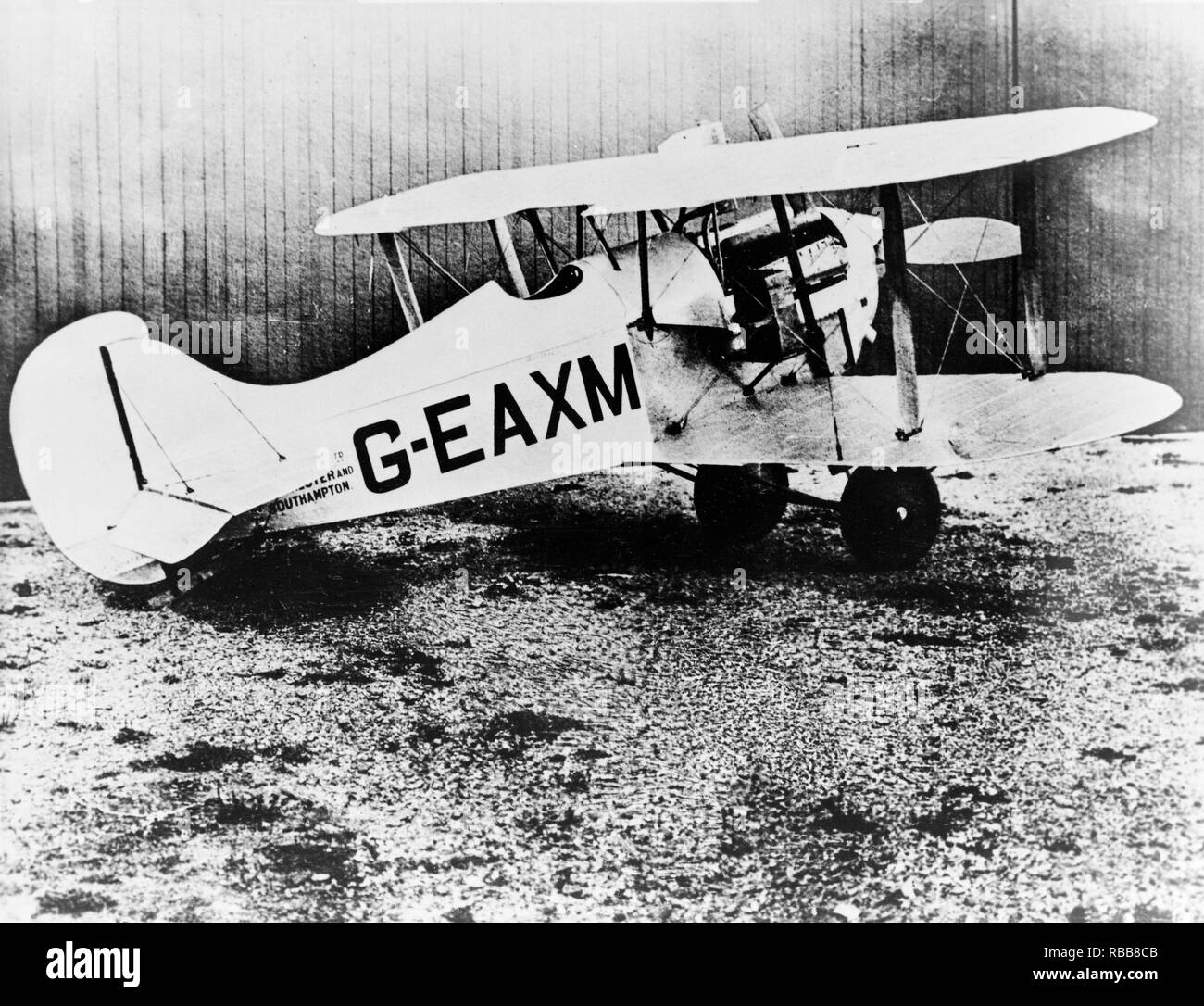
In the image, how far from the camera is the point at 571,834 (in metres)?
3.85

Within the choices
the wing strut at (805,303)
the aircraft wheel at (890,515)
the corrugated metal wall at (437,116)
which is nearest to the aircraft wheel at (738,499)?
the aircraft wheel at (890,515)

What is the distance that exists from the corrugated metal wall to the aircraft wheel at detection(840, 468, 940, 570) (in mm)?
795

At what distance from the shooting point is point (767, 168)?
13.5ft

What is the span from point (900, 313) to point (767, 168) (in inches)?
33.2

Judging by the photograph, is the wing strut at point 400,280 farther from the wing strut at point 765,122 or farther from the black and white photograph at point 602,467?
the wing strut at point 765,122

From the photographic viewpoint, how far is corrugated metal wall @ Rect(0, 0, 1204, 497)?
4.43 m

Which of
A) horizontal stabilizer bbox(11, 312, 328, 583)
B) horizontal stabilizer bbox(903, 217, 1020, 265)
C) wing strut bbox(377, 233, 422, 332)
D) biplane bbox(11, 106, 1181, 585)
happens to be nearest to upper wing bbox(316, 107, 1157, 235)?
biplane bbox(11, 106, 1181, 585)

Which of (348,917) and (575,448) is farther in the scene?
(575,448)

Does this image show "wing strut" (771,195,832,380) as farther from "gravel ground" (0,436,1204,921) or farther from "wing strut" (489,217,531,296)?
"wing strut" (489,217,531,296)

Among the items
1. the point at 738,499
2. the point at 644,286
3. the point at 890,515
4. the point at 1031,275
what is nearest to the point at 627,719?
the point at 738,499

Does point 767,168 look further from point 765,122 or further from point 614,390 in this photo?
point 614,390

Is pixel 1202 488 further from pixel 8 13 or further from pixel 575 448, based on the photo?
pixel 8 13
